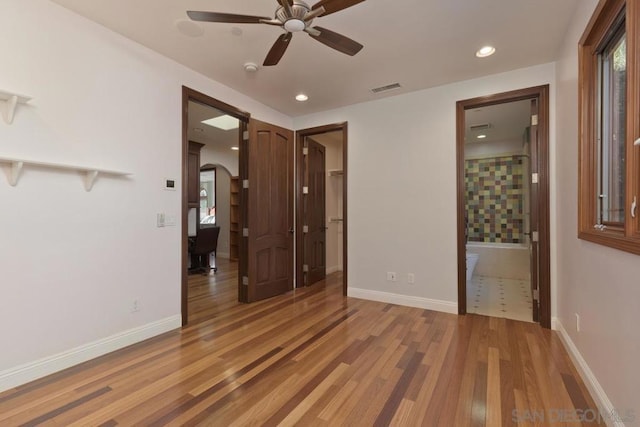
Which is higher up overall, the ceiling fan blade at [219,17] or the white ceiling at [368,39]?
the white ceiling at [368,39]

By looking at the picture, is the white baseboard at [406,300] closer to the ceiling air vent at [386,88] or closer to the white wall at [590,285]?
the white wall at [590,285]

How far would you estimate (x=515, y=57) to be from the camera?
9.04 feet

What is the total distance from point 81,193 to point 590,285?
3704 millimetres

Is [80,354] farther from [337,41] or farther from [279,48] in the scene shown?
[337,41]

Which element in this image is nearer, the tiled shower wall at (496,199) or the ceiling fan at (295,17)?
the ceiling fan at (295,17)

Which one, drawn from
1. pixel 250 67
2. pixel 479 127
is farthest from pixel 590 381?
pixel 479 127

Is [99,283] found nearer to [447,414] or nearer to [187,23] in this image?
[187,23]

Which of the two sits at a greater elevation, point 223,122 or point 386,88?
point 223,122

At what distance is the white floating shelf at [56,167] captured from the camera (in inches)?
72.4

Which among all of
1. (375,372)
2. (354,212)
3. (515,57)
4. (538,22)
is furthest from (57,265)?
(515,57)

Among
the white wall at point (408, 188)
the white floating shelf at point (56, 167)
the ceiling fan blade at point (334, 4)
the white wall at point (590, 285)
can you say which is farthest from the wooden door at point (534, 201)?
the white floating shelf at point (56, 167)

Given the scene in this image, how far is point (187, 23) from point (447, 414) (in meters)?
3.26

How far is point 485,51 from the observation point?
2.65 metres

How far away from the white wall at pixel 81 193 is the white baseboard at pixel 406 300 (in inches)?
87.5
